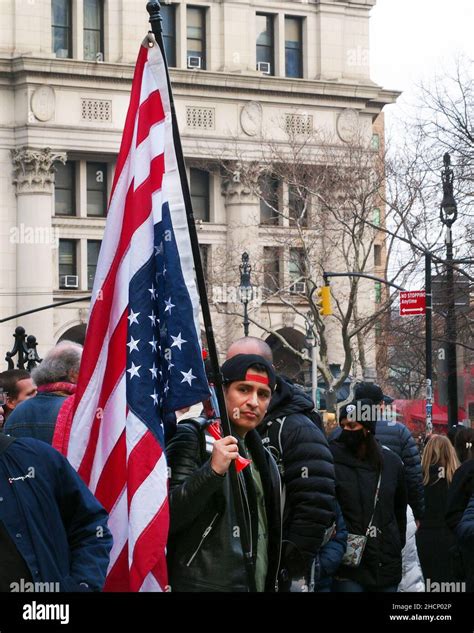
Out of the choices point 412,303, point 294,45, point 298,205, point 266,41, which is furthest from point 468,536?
point 294,45

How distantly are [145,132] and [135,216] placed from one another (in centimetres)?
36

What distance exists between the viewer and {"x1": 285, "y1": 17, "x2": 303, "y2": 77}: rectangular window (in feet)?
224

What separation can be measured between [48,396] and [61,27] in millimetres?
56837

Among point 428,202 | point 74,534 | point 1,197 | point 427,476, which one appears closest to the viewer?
point 74,534

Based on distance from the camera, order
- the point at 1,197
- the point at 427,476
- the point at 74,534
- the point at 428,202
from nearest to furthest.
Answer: the point at 74,534
the point at 427,476
the point at 428,202
the point at 1,197

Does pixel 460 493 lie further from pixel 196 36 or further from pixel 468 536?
pixel 196 36

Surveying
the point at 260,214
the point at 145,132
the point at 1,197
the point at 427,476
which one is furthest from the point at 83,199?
the point at 145,132

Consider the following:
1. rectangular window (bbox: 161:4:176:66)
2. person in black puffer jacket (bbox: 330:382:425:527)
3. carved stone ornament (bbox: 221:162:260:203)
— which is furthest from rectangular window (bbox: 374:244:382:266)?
person in black puffer jacket (bbox: 330:382:425:527)

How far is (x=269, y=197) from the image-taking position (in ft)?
211

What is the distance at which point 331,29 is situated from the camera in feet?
224

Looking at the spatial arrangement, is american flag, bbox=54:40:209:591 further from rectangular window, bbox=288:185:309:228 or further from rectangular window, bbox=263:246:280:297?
rectangular window, bbox=263:246:280:297

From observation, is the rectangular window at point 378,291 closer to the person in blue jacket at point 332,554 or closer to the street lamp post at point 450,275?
the street lamp post at point 450,275

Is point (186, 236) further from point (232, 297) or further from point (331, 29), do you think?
point (331, 29)

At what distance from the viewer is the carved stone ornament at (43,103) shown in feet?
204
